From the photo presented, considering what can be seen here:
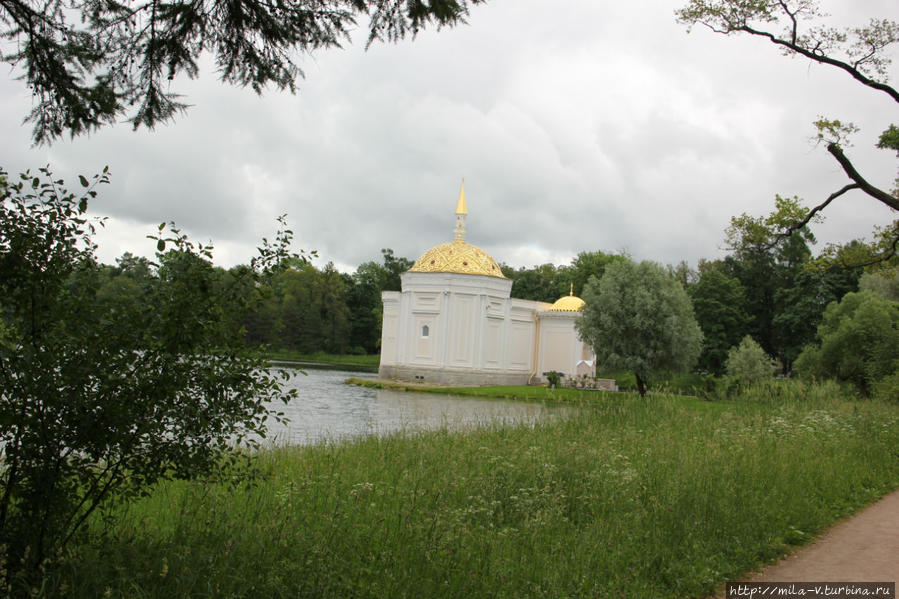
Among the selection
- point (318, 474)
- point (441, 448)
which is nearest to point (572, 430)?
point (441, 448)

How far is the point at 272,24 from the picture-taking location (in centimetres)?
609

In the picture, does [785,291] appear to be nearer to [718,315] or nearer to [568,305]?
[718,315]

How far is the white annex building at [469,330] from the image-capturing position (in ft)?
160

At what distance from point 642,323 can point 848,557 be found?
28.6 m

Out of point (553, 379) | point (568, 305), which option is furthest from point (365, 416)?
point (568, 305)

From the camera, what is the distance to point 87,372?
3.78 meters

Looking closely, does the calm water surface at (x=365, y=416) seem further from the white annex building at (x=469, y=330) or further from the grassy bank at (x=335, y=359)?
the grassy bank at (x=335, y=359)

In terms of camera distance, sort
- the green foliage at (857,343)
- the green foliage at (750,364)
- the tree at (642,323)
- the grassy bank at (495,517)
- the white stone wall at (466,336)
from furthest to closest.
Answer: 1. the white stone wall at (466,336)
2. the green foliage at (750,364)
3. the tree at (642,323)
4. the green foliage at (857,343)
5. the grassy bank at (495,517)

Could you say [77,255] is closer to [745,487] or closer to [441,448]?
[441,448]

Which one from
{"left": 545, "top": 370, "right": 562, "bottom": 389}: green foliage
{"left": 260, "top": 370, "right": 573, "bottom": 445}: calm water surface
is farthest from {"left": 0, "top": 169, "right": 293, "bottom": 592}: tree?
{"left": 545, "top": 370, "right": 562, "bottom": 389}: green foliage

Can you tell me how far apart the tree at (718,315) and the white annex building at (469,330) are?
13.1 meters

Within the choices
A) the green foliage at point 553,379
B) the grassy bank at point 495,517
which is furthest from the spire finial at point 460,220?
the grassy bank at point 495,517

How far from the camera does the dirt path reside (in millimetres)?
5676

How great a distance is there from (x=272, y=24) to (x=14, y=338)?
361cm
